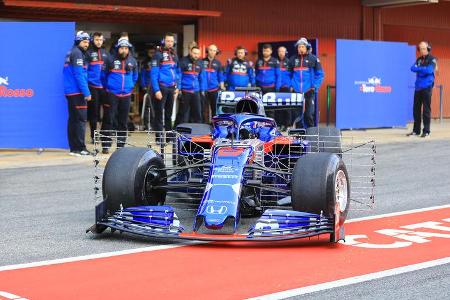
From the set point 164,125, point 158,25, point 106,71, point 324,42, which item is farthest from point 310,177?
point 324,42

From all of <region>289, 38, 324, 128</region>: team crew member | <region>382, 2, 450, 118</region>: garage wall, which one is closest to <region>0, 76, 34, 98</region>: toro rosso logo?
<region>289, 38, 324, 128</region>: team crew member

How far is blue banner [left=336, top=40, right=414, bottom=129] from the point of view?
20453 mm

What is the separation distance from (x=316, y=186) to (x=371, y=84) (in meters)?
14.0

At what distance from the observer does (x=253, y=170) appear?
814 cm

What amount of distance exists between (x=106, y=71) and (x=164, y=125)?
2.08 meters

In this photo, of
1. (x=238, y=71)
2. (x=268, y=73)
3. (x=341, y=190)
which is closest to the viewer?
(x=341, y=190)

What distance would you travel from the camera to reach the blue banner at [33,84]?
15.2 metres

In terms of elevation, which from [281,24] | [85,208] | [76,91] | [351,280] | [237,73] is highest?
[281,24]

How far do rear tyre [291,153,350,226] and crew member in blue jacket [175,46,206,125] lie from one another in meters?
9.74

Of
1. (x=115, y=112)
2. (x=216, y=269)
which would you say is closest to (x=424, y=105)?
(x=115, y=112)

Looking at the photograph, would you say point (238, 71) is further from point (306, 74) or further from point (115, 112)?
point (115, 112)

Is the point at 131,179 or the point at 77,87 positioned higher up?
the point at 77,87

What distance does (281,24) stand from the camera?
79.7 feet

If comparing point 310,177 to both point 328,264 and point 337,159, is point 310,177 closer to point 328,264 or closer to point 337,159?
point 337,159
